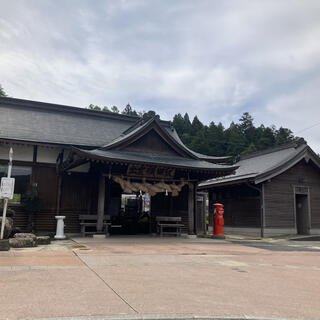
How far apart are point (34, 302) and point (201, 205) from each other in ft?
60.9

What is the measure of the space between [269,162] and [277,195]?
3092mm

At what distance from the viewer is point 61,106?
1823 centimetres

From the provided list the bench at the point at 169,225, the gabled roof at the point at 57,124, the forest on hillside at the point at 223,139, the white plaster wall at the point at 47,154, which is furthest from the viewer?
the forest on hillside at the point at 223,139

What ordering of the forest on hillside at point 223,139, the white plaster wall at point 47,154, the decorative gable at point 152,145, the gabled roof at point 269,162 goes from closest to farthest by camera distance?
the white plaster wall at point 47,154
the decorative gable at point 152,145
the gabled roof at point 269,162
the forest on hillside at point 223,139

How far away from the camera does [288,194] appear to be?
19828 millimetres

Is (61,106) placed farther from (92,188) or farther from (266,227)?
(266,227)

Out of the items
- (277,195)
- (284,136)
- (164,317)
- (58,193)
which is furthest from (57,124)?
(284,136)

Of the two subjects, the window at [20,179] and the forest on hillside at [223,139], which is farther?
the forest on hillside at [223,139]

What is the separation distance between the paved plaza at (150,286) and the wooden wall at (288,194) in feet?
34.3

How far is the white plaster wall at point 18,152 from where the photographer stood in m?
13.6

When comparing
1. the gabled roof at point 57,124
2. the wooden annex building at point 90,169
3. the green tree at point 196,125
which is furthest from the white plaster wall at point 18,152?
the green tree at point 196,125

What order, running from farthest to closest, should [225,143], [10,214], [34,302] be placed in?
[225,143]
[10,214]
[34,302]

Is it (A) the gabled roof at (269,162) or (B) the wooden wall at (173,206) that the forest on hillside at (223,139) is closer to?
(A) the gabled roof at (269,162)

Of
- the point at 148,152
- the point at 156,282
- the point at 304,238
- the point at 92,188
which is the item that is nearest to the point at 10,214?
the point at 92,188
